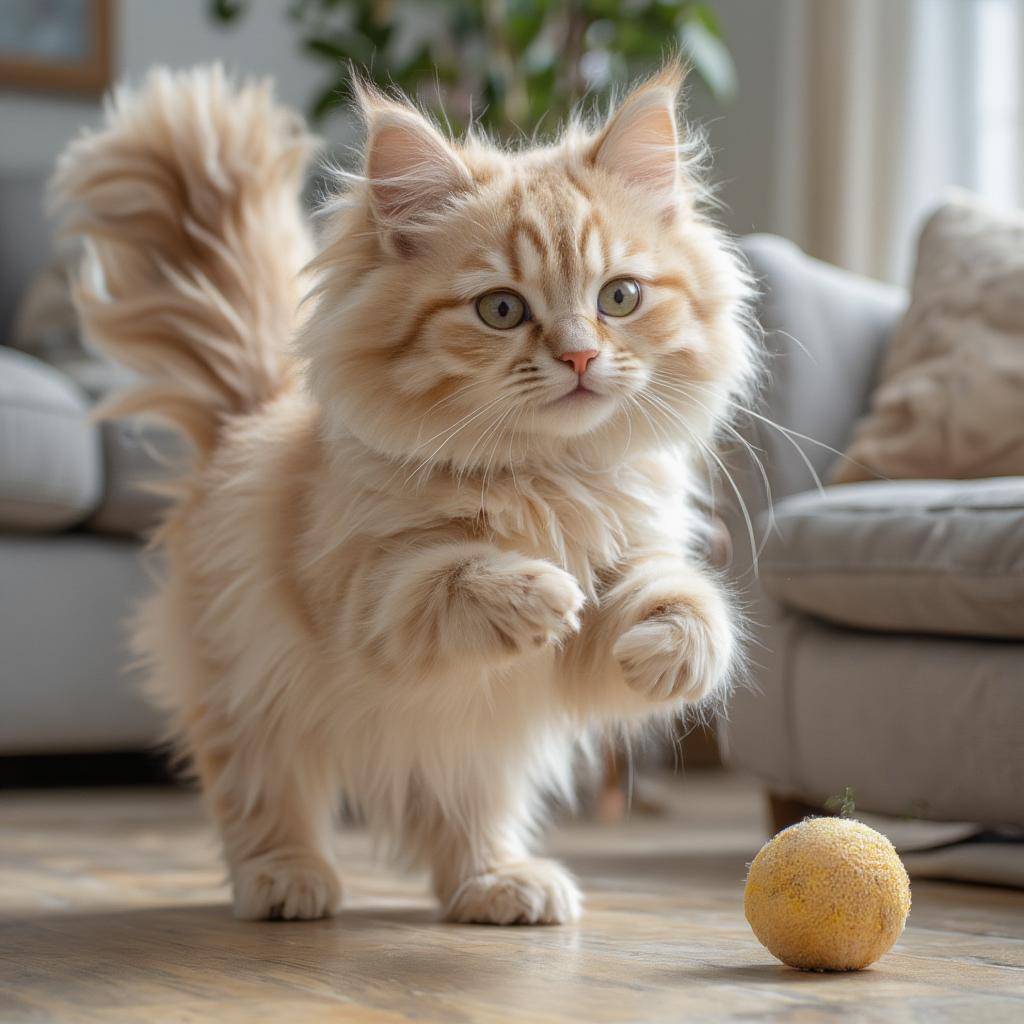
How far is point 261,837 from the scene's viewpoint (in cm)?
154

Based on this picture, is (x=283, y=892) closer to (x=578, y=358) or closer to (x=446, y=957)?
(x=446, y=957)

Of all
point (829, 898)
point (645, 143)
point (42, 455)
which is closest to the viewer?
point (829, 898)

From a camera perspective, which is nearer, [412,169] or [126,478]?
[412,169]

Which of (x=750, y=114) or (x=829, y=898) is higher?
(x=750, y=114)

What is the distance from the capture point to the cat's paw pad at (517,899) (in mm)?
1471

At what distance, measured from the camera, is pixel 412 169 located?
1387 millimetres

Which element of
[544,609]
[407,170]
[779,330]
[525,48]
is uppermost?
[525,48]

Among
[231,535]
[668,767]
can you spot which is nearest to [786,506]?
[231,535]

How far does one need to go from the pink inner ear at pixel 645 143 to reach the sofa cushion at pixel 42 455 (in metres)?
1.51

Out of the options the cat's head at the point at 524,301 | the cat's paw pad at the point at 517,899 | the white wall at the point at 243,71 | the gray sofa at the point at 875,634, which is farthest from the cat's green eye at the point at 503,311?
the white wall at the point at 243,71

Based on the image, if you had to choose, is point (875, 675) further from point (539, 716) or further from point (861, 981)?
point (861, 981)

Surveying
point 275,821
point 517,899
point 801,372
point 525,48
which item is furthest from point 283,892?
point 525,48

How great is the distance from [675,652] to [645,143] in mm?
553

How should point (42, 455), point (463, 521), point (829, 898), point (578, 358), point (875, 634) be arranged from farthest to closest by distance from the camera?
point (42, 455), point (875, 634), point (463, 521), point (578, 358), point (829, 898)
